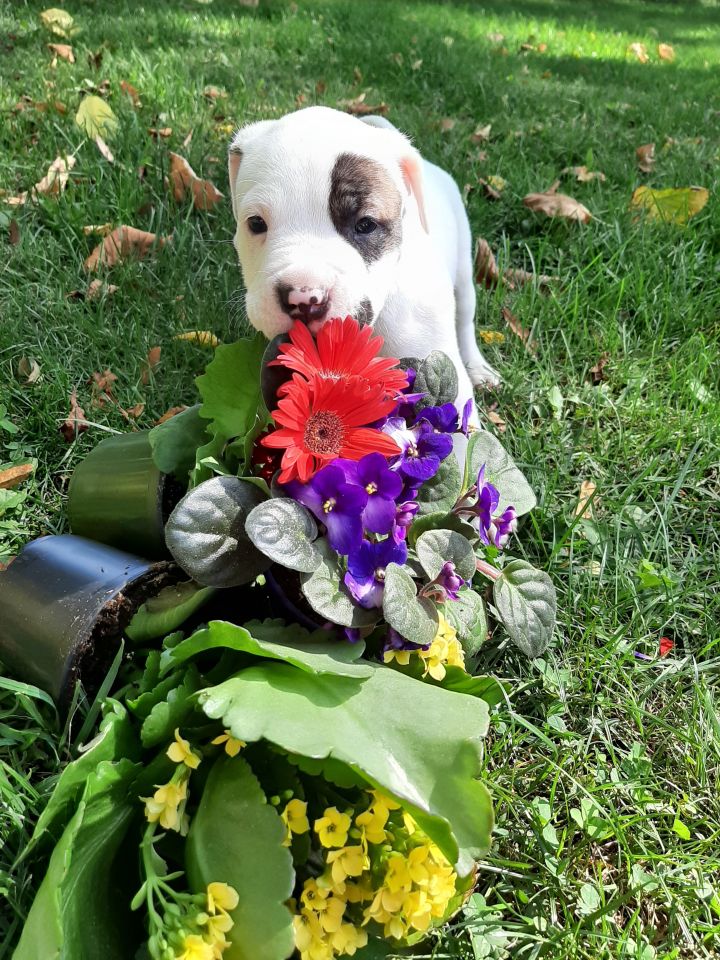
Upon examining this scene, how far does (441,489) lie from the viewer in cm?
137

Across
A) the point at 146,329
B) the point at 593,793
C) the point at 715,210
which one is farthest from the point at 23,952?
the point at 715,210

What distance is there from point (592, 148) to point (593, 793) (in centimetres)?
343

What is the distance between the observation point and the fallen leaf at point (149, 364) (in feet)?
7.39

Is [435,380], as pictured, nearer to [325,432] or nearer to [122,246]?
[325,432]

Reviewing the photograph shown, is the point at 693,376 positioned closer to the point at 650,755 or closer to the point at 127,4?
the point at 650,755

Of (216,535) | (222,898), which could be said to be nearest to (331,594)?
(216,535)

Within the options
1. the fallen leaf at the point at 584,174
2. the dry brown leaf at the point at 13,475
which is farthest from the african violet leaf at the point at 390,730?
the fallen leaf at the point at 584,174

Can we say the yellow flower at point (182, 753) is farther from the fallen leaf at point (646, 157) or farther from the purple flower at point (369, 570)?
the fallen leaf at point (646, 157)

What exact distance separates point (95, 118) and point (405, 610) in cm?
309

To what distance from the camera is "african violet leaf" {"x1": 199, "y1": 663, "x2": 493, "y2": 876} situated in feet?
3.05

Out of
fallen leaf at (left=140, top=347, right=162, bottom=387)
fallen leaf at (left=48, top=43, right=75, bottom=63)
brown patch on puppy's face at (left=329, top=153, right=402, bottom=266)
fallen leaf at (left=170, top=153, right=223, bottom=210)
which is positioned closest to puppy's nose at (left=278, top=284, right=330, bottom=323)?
brown patch on puppy's face at (left=329, top=153, right=402, bottom=266)

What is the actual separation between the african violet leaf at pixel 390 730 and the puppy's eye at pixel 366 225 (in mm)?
937

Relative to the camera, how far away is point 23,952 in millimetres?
881

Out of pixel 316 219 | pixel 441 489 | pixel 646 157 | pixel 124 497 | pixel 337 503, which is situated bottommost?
pixel 646 157
